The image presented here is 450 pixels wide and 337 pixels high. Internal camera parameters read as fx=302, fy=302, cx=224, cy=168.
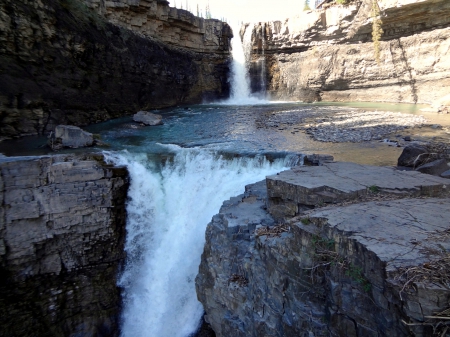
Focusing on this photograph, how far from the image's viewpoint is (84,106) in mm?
14461

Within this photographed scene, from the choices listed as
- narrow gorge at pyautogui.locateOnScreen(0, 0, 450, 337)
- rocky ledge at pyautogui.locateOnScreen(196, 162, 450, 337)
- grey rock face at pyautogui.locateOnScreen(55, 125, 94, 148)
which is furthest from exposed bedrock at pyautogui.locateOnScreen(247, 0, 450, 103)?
grey rock face at pyautogui.locateOnScreen(55, 125, 94, 148)

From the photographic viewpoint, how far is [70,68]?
44.7 feet

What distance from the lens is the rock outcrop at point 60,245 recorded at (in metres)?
6.93

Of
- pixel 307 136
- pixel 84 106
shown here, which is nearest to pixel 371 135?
pixel 307 136

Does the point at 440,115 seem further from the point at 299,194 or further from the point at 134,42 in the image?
the point at 134,42

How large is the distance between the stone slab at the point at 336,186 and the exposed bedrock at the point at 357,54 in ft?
59.9

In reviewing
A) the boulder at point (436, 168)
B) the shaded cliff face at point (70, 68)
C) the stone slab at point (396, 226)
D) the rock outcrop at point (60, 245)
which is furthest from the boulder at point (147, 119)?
the stone slab at point (396, 226)

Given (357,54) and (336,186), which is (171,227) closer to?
(336,186)

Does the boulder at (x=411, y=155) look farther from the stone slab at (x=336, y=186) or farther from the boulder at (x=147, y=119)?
the boulder at (x=147, y=119)

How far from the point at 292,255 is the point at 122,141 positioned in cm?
934

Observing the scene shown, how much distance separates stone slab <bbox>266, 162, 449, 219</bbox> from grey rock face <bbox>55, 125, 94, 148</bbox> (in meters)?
7.41

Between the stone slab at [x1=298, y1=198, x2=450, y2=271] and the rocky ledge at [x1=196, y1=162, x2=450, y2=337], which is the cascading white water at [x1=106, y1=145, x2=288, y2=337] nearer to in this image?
the rocky ledge at [x1=196, y1=162, x2=450, y2=337]

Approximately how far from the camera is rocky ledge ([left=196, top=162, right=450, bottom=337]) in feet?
7.77

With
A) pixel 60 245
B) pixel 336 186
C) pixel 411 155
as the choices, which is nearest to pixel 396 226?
pixel 336 186
